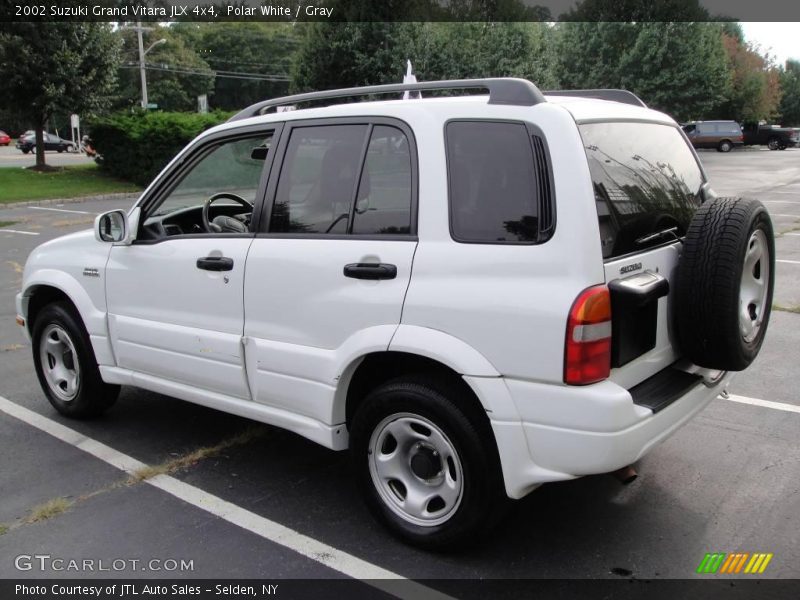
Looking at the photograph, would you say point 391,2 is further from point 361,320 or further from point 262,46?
point 262,46

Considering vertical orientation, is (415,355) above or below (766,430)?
above

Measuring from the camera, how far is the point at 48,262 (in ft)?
15.8

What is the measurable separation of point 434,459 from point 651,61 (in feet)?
123

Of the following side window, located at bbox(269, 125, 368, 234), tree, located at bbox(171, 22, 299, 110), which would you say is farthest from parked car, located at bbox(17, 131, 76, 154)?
side window, located at bbox(269, 125, 368, 234)

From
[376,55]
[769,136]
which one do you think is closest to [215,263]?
[376,55]

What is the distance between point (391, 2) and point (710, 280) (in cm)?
2423

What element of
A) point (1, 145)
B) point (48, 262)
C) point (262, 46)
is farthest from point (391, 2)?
point (262, 46)

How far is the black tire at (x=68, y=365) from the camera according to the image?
185 inches

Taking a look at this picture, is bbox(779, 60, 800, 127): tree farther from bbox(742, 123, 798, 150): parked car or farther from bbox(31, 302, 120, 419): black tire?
bbox(31, 302, 120, 419): black tire

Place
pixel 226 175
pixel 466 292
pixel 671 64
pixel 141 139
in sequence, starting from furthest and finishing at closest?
1. pixel 671 64
2. pixel 141 139
3. pixel 226 175
4. pixel 466 292

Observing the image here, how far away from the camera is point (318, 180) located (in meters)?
3.59

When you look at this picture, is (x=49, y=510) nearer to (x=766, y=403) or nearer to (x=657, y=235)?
(x=657, y=235)

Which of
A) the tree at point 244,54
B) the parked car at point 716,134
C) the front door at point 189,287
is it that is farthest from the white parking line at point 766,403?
the tree at point 244,54

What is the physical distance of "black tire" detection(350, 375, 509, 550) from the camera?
3.02 meters
